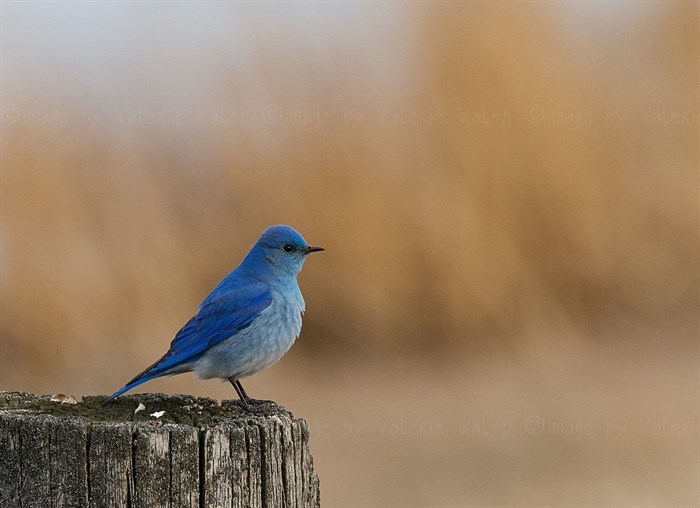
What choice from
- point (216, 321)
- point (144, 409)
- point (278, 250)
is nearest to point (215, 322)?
point (216, 321)

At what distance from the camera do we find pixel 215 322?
466 cm

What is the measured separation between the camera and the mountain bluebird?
459 centimetres

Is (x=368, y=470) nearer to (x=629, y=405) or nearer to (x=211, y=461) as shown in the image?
(x=629, y=405)

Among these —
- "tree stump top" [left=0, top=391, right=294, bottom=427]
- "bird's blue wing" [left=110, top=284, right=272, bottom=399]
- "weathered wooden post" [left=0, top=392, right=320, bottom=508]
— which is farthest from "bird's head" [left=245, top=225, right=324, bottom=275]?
"weathered wooden post" [left=0, top=392, right=320, bottom=508]

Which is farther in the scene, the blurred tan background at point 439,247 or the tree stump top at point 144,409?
the blurred tan background at point 439,247

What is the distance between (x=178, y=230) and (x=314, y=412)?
78.6 inches

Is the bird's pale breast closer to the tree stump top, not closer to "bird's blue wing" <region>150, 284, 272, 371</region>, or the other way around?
"bird's blue wing" <region>150, 284, 272, 371</region>

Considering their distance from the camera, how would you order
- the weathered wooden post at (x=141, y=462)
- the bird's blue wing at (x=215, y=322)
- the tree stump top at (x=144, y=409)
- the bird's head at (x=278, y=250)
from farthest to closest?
the bird's head at (x=278, y=250), the bird's blue wing at (x=215, y=322), the tree stump top at (x=144, y=409), the weathered wooden post at (x=141, y=462)

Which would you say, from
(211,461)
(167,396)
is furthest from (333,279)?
(211,461)

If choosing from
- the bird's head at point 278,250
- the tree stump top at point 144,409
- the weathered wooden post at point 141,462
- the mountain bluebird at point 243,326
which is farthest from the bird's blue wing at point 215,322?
the weathered wooden post at point 141,462

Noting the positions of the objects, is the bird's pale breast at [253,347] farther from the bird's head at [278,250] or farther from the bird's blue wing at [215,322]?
the bird's head at [278,250]

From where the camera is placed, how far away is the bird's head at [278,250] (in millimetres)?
5078

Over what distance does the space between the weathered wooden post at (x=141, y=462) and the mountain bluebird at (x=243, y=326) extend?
1135 millimetres

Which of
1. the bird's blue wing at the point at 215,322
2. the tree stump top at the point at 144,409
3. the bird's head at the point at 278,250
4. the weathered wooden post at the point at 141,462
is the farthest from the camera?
the bird's head at the point at 278,250
